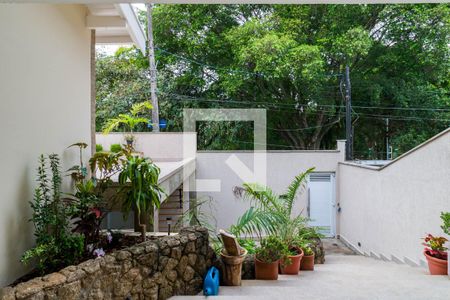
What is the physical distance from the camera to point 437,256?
4.07 m

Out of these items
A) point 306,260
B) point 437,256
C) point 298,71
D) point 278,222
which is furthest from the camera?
point 298,71

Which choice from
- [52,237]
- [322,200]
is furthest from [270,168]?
[52,237]

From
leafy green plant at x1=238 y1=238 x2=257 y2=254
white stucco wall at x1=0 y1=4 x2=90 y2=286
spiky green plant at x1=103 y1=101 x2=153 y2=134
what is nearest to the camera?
white stucco wall at x1=0 y1=4 x2=90 y2=286

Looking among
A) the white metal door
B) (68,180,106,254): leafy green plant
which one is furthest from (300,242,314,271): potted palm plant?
the white metal door

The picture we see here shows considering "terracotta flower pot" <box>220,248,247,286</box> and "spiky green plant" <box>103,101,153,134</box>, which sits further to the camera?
"spiky green plant" <box>103,101,153,134</box>

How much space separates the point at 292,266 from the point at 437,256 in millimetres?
1790

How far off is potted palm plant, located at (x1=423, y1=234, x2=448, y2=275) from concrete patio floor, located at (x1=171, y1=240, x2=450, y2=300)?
0.15 meters

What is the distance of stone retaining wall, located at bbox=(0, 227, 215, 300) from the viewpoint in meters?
2.12

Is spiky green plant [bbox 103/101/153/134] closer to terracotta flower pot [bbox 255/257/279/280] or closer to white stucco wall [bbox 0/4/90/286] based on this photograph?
white stucco wall [bbox 0/4/90/286]

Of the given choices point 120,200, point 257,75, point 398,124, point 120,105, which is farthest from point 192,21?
point 120,200

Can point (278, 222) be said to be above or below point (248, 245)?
above

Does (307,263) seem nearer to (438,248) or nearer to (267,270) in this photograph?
(267,270)

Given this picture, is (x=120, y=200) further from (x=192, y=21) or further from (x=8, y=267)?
(x=192, y=21)

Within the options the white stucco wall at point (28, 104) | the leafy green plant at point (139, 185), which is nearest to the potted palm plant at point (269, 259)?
the leafy green plant at point (139, 185)
